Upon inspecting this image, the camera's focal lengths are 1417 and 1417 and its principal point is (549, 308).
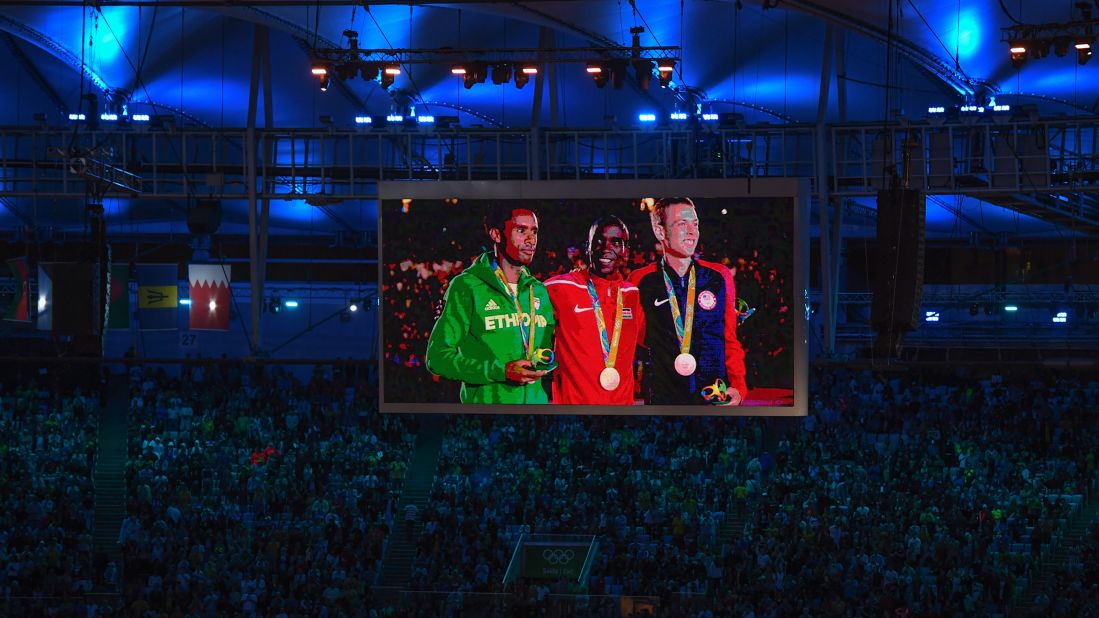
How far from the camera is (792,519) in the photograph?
21.8 metres

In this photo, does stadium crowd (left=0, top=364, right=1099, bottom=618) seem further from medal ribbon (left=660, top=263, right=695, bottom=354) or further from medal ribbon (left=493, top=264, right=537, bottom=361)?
medal ribbon (left=660, top=263, right=695, bottom=354)

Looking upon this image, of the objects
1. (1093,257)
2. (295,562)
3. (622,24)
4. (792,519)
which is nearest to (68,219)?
(295,562)

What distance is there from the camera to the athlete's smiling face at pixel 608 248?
16469 millimetres

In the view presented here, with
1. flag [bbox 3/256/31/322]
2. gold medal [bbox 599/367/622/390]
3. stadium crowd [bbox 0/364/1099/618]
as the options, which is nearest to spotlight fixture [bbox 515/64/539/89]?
gold medal [bbox 599/367/622/390]

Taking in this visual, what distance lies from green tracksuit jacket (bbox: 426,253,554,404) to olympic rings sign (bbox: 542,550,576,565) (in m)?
5.20

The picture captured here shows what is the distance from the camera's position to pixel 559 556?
21.0 m

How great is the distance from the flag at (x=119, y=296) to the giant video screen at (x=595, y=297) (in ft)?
20.1

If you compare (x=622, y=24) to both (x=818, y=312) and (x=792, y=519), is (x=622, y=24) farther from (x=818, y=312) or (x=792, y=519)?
(x=818, y=312)

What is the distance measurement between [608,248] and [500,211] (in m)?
1.34

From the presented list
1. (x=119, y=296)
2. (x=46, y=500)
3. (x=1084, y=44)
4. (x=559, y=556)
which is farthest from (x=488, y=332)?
(x=46, y=500)

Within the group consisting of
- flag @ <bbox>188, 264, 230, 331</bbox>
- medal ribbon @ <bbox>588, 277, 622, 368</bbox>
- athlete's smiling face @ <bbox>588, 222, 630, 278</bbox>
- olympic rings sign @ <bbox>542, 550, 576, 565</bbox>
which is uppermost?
athlete's smiling face @ <bbox>588, 222, 630, 278</bbox>

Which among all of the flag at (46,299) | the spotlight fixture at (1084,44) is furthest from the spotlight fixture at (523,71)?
the spotlight fixture at (1084,44)

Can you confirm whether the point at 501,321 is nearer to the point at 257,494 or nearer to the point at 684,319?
the point at 684,319

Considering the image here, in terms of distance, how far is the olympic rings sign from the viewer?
68.9 ft
